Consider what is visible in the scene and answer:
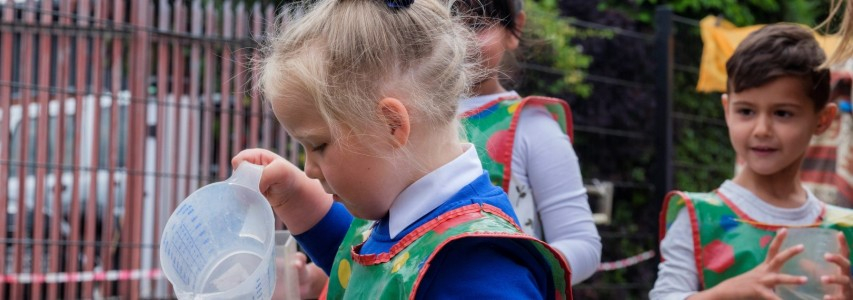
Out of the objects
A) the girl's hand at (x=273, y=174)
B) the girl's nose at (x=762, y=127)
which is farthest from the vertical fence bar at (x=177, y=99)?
the girl's hand at (x=273, y=174)

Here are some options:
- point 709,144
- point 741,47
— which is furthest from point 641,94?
point 741,47

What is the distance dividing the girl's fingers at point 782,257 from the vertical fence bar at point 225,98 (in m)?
4.10

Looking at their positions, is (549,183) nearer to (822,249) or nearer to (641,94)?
(822,249)

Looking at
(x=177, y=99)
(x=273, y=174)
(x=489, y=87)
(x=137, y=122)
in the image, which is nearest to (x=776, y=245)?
(x=489, y=87)

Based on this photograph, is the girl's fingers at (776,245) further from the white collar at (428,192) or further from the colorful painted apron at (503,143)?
the white collar at (428,192)

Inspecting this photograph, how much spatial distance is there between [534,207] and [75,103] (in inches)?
152

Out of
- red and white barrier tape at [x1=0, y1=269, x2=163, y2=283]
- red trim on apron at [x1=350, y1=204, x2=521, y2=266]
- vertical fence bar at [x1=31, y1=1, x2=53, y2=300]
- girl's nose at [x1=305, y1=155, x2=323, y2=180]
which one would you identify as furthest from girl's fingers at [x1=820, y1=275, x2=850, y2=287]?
red and white barrier tape at [x1=0, y1=269, x2=163, y2=283]

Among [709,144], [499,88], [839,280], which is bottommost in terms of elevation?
[709,144]

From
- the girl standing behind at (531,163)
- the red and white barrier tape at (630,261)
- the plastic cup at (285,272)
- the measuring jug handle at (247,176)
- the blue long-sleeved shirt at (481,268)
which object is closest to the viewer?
the blue long-sleeved shirt at (481,268)

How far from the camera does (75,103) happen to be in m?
5.80

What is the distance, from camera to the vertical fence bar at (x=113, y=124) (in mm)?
5883

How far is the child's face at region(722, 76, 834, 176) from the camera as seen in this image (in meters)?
2.69

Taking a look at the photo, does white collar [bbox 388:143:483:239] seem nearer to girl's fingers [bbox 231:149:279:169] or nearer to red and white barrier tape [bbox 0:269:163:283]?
girl's fingers [bbox 231:149:279:169]

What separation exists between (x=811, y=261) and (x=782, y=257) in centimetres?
9
